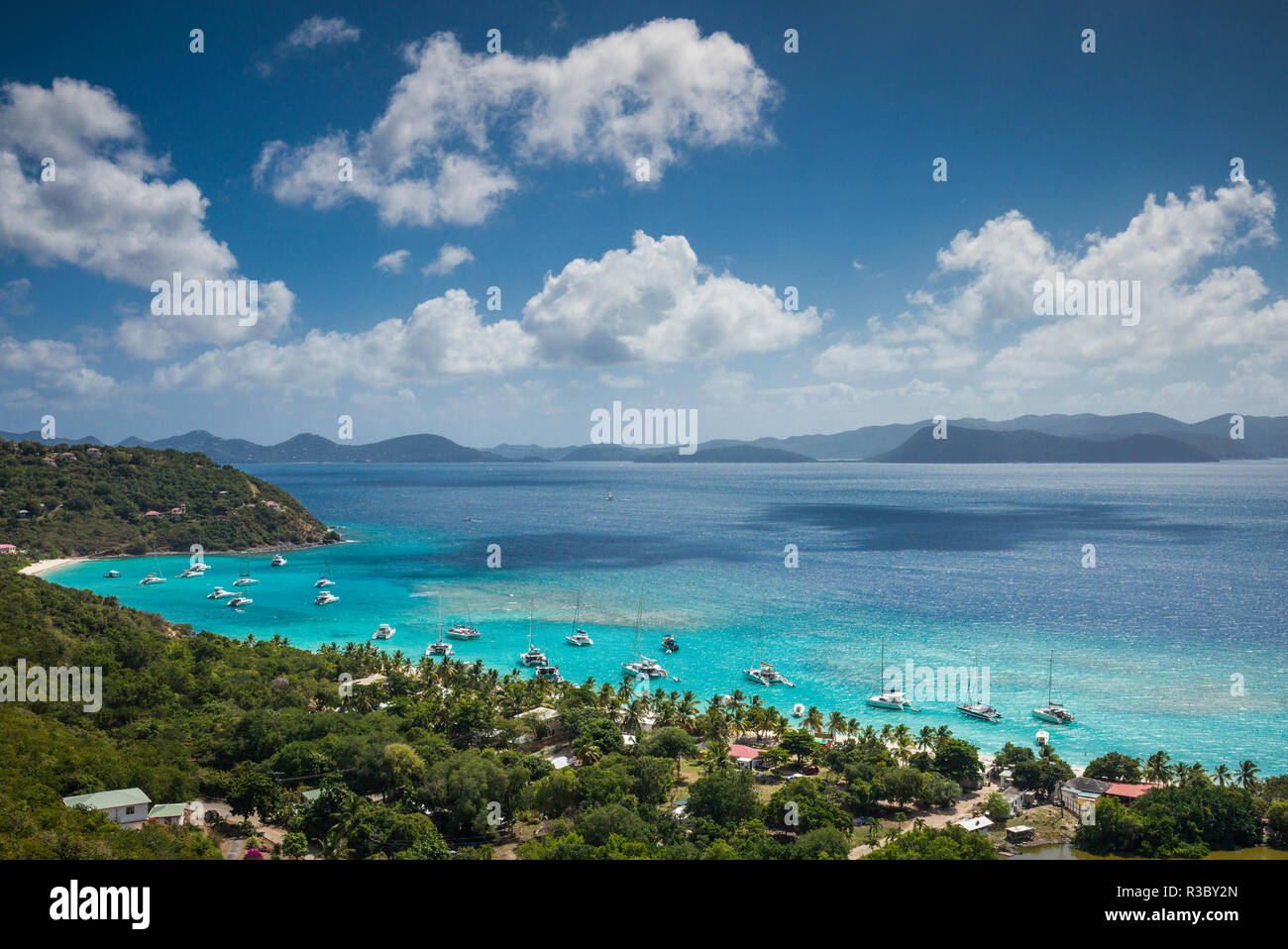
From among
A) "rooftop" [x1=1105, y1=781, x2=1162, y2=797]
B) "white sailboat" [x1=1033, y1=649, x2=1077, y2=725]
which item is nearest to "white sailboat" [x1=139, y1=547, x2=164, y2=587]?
"white sailboat" [x1=1033, y1=649, x2=1077, y2=725]

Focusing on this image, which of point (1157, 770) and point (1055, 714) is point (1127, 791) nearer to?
point (1157, 770)

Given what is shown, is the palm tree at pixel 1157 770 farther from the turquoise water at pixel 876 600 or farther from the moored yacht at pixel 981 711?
the moored yacht at pixel 981 711

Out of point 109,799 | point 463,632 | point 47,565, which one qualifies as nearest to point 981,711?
point 463,632

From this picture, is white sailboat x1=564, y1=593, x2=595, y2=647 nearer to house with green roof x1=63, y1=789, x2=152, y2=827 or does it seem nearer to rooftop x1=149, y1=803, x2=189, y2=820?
rooftop x1=149, y1=803, x2=189, y2=820

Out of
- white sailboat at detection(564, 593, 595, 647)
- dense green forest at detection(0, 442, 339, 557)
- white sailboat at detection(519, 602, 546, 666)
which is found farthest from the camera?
dense green forest at detection(0, 442, 339, 557)

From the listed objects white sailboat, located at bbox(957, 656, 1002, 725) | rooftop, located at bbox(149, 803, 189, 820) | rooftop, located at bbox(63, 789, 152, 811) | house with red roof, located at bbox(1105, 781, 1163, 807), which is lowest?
white sailboat, located at bbox(957, 656, 1002, 725)
